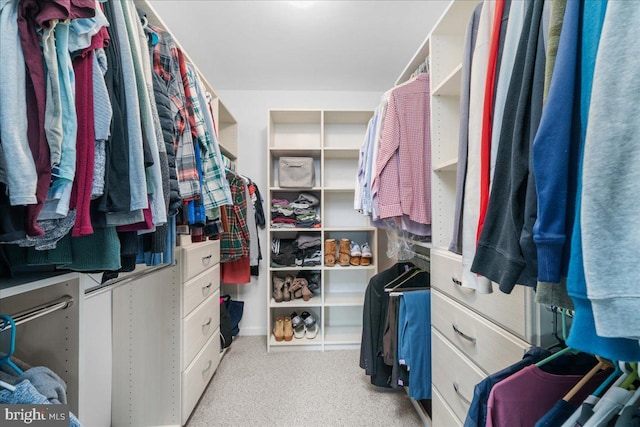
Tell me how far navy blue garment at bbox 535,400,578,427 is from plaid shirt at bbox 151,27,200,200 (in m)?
1.11

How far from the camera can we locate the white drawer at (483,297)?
2.40 feet

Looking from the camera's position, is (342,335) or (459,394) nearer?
(459,394)

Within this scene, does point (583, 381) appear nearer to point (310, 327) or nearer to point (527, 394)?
point (527, 394)

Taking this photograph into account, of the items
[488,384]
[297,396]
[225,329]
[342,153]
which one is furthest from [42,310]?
[342,153]

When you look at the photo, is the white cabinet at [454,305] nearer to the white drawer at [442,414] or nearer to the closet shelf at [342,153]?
the white drawer at [442,414]

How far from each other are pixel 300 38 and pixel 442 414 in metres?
2.19

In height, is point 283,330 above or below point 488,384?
below

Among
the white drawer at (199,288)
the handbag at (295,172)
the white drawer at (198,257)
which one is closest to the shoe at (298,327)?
the white drawer at (199,288)

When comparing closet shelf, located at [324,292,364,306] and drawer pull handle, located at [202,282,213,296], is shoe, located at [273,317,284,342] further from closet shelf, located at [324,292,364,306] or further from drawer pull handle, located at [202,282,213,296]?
drawer pull handle, located at [202,282,213,296]

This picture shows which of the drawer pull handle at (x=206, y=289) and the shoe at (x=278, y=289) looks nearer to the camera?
the drawer pull handle at (x=206, y=289)

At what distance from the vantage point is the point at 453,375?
1.04 meters

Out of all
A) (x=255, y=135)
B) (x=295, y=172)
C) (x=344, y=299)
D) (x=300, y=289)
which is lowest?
(x=344, y=299)

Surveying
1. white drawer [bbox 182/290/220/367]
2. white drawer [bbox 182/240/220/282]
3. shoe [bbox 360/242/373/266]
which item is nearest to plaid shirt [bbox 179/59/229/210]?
white drawer [bbox 182/240/220/282]

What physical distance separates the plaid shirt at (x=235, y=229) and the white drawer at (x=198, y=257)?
11 cm
